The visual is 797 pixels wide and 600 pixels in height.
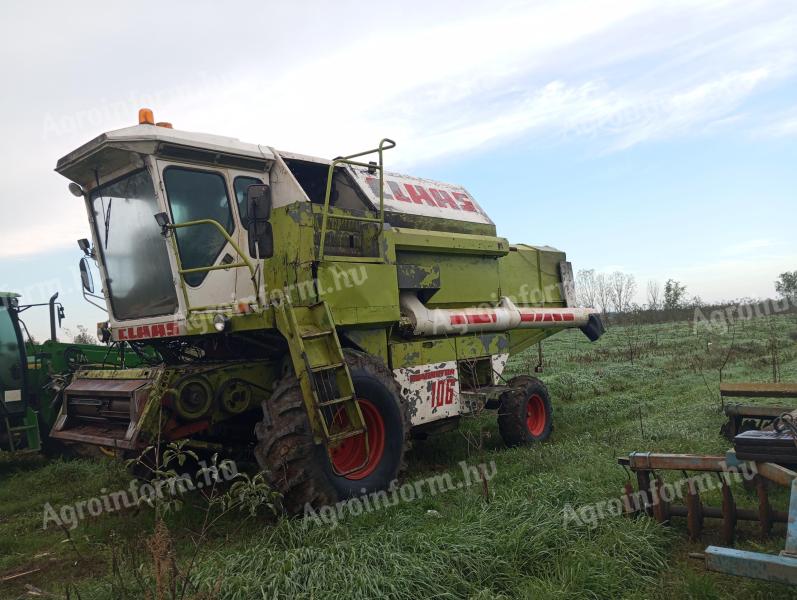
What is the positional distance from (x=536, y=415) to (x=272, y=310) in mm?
4122

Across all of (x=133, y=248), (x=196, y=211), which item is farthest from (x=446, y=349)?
(x=133, y=248)

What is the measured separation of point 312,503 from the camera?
452 centimetres

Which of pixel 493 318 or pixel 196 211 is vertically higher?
pixel 196 211

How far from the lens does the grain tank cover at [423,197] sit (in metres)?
6.47

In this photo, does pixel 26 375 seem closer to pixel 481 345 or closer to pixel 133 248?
pixel 133 248

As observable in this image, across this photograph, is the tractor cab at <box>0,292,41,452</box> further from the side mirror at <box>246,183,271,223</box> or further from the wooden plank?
the wooden plank

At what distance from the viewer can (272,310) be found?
4906 mm

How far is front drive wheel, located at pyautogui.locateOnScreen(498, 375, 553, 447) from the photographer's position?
23.1 ft

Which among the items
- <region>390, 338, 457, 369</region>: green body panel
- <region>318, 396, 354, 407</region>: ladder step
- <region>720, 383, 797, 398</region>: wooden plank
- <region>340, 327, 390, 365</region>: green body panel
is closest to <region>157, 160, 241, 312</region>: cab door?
<region>340, 327, 390, 365</region>: green body panel

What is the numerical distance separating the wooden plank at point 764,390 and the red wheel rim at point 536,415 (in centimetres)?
211

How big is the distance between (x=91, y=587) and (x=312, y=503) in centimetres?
151

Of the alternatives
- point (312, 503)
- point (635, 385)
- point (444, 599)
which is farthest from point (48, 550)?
point (635, 385)

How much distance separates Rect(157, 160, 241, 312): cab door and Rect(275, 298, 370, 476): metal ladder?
83 centimetres

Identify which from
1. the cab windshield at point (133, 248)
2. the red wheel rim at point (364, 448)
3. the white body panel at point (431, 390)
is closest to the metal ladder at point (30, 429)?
the cab windshield at point (133, 248)
